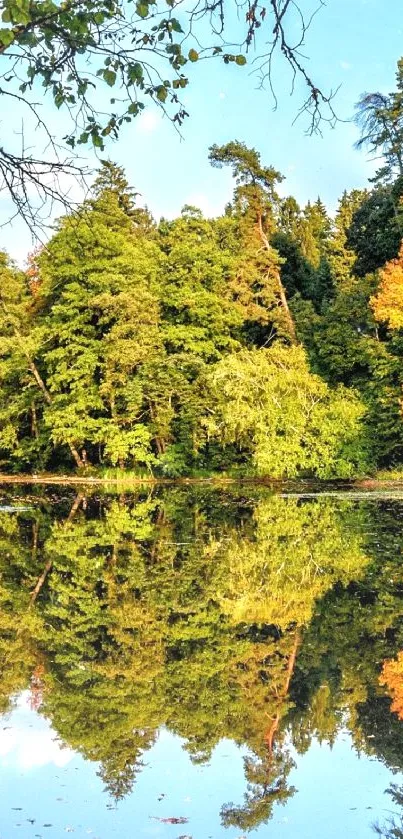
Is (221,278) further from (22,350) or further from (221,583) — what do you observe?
(221,583)

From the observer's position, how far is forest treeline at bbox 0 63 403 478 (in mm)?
27328

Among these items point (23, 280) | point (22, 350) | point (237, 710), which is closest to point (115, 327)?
point (22, 350)

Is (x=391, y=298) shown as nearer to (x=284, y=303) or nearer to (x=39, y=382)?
(x=284, y=303)

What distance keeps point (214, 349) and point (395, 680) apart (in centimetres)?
2873

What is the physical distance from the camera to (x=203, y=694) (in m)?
5.76

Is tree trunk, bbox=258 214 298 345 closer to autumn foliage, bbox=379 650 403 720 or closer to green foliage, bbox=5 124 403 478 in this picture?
green foliage, bbox=5 124 403 478

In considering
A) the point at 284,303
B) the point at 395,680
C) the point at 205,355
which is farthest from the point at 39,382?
Answer: the point at 395,680

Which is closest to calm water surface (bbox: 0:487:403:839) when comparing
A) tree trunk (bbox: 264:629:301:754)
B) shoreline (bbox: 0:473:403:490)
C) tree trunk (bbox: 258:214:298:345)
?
tree trunk (bbox: 264:629:301:754)

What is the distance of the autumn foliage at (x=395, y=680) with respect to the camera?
5.48 metres

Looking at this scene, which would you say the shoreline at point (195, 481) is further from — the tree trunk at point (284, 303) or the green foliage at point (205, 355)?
the tree trunk at point (284, 303)

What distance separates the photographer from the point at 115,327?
1270 inches

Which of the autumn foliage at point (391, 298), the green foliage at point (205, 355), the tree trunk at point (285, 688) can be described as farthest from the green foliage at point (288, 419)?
the tree trunk at point (285, 688)

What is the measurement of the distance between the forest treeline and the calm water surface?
606 inches

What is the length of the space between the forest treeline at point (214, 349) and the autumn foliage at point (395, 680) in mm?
19929
